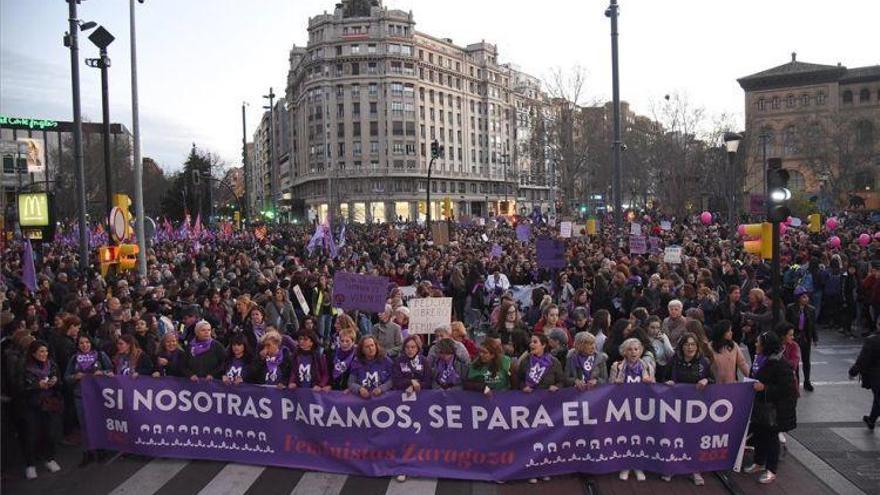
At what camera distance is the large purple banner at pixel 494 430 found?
22.2ft

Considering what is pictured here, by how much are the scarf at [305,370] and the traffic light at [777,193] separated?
6.34 m

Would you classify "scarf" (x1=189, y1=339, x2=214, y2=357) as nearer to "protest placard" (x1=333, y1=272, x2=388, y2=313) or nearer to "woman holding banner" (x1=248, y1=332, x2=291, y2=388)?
"woman holding banner" (x1=248, y1=332, x2=291, y2=388)

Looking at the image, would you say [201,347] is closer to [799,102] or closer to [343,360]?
[343,360]

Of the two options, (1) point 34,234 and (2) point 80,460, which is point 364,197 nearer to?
(1) point 34,234

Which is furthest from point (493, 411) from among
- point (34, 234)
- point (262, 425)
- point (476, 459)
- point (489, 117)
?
point (489, 117)

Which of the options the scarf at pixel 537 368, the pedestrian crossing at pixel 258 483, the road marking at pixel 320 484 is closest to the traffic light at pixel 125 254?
the pedestrian crossing at pixel 258 483

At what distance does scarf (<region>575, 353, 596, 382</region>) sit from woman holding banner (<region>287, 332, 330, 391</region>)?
2718 millimetres

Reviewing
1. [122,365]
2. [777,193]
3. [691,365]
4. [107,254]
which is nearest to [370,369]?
[122,365]

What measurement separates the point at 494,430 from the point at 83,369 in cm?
474

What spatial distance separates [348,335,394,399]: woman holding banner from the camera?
23.4ft

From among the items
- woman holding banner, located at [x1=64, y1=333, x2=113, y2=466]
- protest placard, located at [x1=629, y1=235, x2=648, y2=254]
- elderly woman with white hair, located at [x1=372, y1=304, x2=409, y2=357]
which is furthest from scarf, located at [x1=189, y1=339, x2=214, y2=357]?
protest placard, located at [x1=629, y1=235, x2=648, y2=254]

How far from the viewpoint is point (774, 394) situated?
22.0 ft

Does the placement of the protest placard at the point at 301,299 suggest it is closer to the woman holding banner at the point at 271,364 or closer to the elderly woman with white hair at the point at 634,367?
the woman holding banner at the point at 271,364

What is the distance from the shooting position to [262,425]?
7324 millimetres
